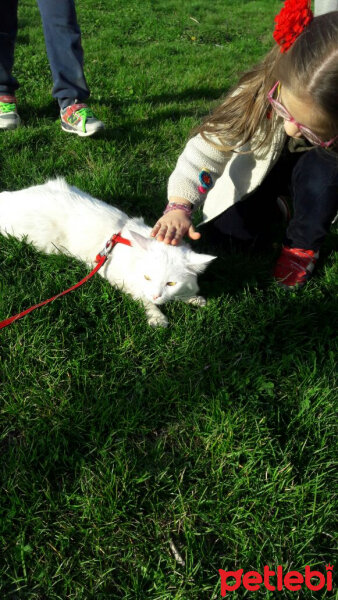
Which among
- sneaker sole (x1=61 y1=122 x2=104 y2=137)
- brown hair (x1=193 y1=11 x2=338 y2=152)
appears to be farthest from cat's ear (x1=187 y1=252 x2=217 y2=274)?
sneaker sole (x1=61 y1=122 x2=104 y2=137)

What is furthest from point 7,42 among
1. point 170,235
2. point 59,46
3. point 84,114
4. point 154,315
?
point 154,315

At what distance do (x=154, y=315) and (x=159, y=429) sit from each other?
0.59 m

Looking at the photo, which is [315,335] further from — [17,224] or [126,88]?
[126,88]

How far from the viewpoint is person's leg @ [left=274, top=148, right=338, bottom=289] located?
7.31ft

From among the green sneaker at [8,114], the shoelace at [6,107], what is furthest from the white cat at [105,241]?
the shoelace at [6,107]

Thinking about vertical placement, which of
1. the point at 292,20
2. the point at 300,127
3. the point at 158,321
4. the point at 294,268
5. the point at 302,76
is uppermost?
the point at 292,20

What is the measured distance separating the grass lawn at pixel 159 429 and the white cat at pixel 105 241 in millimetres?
91

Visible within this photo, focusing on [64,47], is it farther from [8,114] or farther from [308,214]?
[308,214]

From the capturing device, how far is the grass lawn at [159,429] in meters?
1.35

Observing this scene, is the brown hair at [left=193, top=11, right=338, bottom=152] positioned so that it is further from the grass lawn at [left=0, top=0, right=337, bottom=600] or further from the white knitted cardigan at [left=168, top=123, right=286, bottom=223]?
the grass lawn at [left=0, top=0, right=337, bottom=600]

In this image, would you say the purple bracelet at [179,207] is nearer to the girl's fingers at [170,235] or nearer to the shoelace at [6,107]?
the girl's fingers at [170,235]

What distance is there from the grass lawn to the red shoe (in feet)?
0.23

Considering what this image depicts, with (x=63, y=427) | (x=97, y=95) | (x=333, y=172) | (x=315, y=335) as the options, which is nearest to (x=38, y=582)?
(x=63, y=427)

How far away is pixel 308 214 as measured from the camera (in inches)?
91.5
